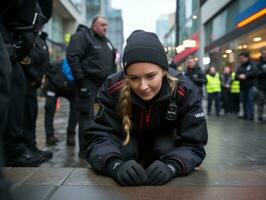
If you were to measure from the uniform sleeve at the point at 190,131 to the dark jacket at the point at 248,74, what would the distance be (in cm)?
965

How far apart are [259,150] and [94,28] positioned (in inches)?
110

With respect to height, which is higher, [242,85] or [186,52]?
[186,52]

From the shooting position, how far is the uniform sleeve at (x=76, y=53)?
6324 millimetres

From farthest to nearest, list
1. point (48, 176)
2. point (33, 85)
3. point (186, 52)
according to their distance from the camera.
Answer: point (186, 52), point (33, 85), point (48, 176)

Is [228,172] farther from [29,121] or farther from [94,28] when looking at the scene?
[94,28]

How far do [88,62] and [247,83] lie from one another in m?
7.45

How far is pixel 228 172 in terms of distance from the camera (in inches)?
141

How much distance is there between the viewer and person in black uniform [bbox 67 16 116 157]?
21.0 ft

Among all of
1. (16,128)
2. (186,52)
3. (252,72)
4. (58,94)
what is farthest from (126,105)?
(186,52)

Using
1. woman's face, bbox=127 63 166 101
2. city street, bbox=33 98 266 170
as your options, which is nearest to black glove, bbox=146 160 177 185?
woman's face, bbox=127 63 166 101

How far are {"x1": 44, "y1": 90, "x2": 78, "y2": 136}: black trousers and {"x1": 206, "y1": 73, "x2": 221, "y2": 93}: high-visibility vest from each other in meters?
8.76

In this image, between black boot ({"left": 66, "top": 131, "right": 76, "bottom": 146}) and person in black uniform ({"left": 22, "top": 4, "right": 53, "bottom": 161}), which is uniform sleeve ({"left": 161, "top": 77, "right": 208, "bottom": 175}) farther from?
black boot ({"left": 66, "top": 131, "right": 76, "bottom": 146})

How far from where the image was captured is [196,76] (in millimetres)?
14352

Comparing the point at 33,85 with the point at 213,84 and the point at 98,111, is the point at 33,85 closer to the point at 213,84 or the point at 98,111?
the point at 98,111
